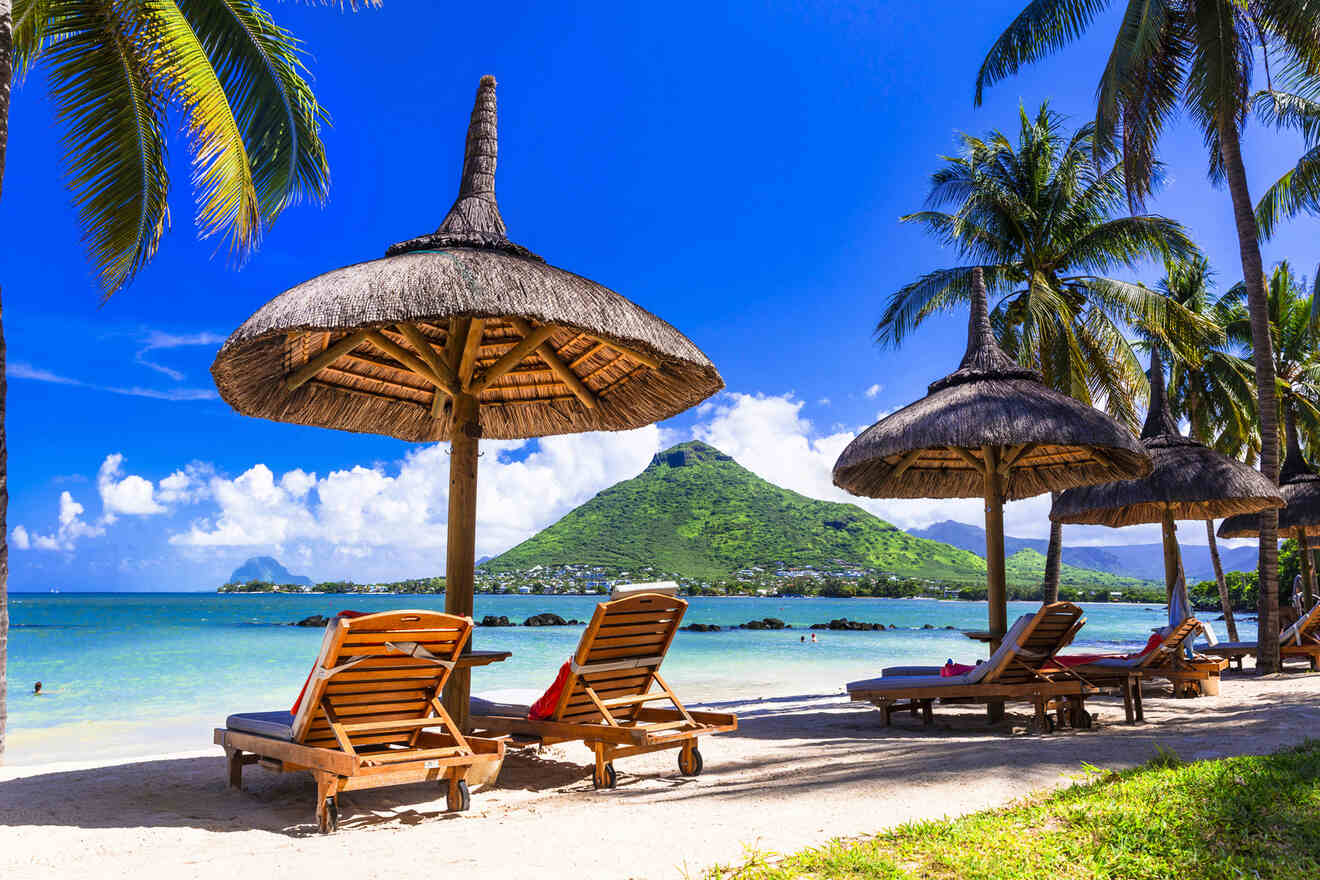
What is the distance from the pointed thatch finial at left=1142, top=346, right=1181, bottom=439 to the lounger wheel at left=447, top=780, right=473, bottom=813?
381 inches

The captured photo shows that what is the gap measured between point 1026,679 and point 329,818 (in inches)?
176

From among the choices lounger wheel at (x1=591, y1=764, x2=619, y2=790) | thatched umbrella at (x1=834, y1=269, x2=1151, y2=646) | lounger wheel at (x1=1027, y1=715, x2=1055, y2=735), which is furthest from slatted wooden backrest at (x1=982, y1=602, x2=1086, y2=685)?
lounger wheel at (x1=591, y1=764, x2=619, y2=790)

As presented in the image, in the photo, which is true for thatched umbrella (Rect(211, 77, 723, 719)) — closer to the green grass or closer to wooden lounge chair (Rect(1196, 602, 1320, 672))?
the green grass

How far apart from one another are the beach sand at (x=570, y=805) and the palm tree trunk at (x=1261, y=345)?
4.84 metres

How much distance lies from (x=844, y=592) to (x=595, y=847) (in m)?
61.8

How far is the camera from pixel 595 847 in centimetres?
280

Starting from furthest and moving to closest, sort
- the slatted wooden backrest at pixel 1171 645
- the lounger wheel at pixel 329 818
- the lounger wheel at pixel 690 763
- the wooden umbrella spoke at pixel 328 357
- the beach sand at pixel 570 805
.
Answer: the slatted wooden backrest at pixel 1171 645 < the wooden umbrella spoke at pixel 328 357 < the lounger wheel at pixel 690 763 < the lounger wheel at pixel 329 818 < the beach sand at pixel 570 805

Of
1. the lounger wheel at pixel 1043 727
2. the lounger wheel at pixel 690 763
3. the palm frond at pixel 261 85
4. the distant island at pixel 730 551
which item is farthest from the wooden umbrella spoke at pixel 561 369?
the distant island at pixel 730 551

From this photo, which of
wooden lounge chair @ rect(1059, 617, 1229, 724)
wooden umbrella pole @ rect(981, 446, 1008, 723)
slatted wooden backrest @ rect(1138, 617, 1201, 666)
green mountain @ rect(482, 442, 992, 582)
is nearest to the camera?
wooden lounge chair @ rect(1059, 617, 1229, 724)

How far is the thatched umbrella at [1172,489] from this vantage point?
928 centimetres

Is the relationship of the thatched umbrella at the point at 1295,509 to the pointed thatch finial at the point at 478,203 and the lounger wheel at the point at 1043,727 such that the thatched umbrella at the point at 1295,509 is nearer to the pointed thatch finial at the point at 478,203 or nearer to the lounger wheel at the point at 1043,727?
the lounger wheel at the point at 1043,727

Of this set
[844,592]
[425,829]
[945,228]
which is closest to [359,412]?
[425,829]

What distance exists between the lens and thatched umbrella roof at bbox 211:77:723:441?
4.05 metres

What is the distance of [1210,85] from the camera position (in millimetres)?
9352
